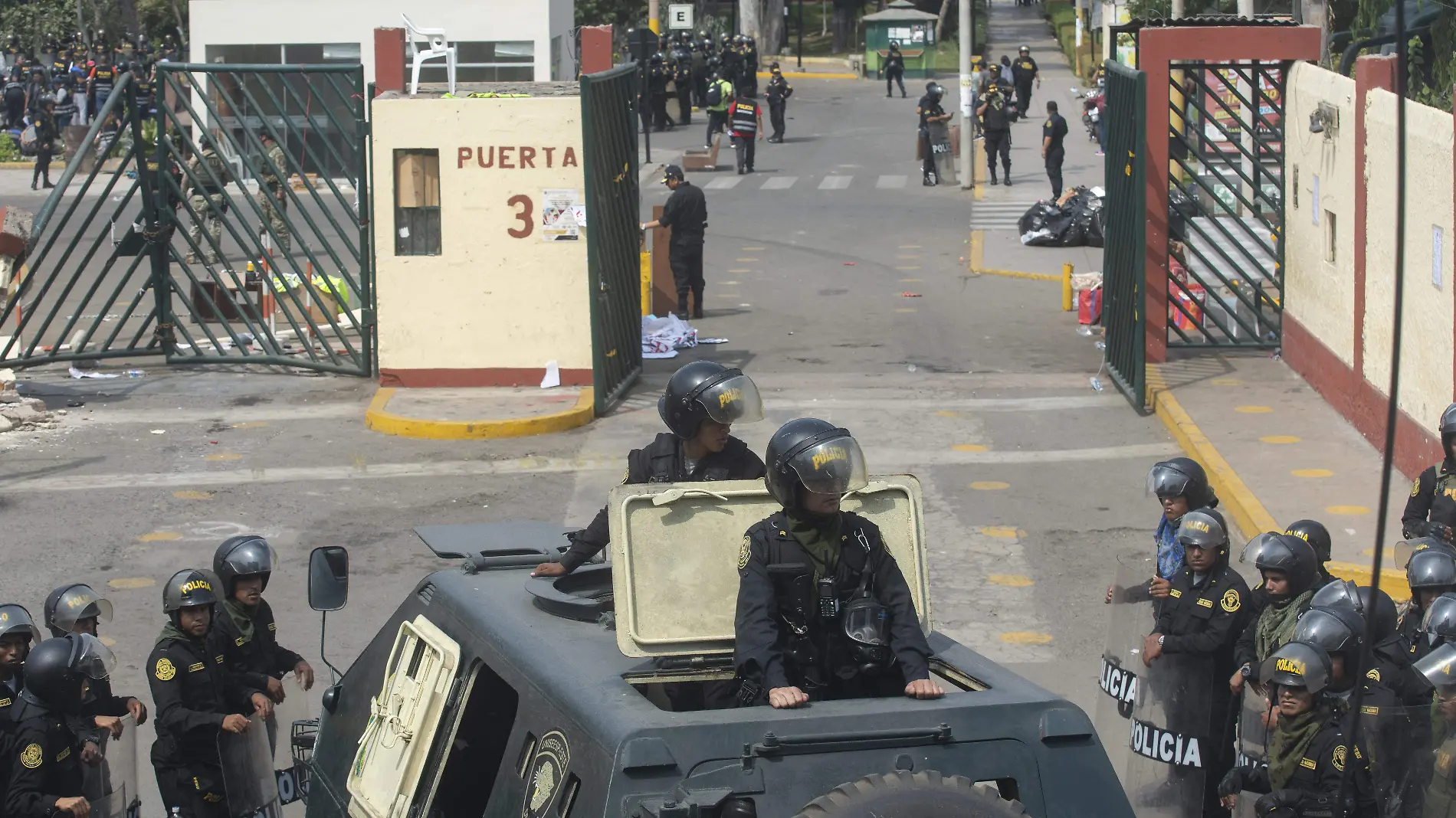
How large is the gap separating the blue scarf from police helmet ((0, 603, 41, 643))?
13.7 feet

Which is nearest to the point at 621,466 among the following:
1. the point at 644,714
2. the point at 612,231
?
the point at 612,231

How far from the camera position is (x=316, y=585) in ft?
17.9

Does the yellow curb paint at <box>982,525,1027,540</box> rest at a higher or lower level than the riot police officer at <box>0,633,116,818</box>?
lower

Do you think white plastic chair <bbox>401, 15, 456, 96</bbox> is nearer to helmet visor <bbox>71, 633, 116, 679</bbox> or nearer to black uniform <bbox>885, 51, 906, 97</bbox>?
helmet visor <bbox>71, 633, 116, 679</bbox>

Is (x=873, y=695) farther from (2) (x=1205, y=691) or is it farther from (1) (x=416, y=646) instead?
(2) (x=1205, y=691)

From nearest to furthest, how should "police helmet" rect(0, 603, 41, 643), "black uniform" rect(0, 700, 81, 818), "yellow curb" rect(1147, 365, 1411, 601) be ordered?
"black uniform" rect(0, 700, 81, 818), "police helmet" rect(0, 603, 41, 643), "yellow curb" rect(1147, 365, 1411, 601)

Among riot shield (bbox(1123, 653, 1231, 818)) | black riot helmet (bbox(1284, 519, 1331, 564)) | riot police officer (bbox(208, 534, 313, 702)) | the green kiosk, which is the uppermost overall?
the green kiosk

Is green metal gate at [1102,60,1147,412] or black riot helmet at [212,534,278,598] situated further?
green metal gate at [1102,60,1147,412]

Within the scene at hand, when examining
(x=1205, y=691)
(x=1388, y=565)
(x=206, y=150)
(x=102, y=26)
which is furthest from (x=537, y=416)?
(x=102, y=26)

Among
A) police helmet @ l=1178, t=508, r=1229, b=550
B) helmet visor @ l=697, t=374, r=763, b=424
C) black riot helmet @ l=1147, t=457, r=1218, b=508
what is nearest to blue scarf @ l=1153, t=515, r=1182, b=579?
black riot helmet @ l=1147, t=457, r=1218, b=508

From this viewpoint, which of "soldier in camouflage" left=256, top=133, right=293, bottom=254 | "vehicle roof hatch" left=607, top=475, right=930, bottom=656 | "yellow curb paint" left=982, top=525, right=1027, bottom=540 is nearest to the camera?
"vehicle roof hatch" left=607, top=475, right=930, bottom=656

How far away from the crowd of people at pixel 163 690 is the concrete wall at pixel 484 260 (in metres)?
8.82

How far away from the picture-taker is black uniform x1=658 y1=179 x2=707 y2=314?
19.2 meters

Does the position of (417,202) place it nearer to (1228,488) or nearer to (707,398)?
(1228,488)
